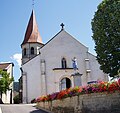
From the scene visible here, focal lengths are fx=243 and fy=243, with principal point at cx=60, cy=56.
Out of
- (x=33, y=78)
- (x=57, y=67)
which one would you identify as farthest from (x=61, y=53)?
(x=33, y=78)

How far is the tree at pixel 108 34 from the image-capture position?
23.2 metres

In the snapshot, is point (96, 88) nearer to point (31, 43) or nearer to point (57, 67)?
A: point (57, 67)

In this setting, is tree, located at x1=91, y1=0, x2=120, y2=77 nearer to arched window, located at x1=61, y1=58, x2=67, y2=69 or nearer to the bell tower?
arched window, located at x1=61, y1=58, x2=67, y2=69

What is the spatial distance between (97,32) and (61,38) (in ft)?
50.8

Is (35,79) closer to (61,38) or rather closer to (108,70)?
(61,38)

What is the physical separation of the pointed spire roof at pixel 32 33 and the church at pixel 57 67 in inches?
477

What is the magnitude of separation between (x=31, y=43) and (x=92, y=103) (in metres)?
38.0

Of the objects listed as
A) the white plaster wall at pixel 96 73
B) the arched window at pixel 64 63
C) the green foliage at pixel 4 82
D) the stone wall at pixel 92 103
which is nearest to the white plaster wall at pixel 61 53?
the arched window at pixel 64 63

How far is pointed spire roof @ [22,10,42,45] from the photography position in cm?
5054

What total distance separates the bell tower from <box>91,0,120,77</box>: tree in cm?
2564

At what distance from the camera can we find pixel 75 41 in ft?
130

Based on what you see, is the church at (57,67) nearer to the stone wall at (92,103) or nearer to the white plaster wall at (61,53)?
the white plaster wall at (61,53)

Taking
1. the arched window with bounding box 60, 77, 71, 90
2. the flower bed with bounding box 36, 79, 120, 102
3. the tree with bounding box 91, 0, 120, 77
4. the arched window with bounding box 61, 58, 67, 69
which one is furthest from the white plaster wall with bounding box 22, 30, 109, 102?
the flower bed with bounding box 36, 79, 120, 102

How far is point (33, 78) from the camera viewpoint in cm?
3747
